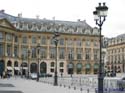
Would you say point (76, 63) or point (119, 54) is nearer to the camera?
point (76, 63)

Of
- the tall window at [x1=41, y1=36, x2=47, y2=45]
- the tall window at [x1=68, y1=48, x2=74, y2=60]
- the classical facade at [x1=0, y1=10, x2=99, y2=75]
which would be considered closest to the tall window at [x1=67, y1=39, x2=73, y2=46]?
the classical facade at [x1=0, y1=10, x2=99, y2=75]

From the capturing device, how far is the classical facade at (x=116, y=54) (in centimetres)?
14573

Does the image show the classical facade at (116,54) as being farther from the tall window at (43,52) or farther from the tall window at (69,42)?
the tall window at (43,52)

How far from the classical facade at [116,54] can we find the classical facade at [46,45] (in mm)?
16090

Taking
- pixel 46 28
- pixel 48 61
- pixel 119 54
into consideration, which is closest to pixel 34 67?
pixel 48 61

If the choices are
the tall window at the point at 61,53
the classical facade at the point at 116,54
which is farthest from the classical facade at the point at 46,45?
the classical facade at the point at 116,54

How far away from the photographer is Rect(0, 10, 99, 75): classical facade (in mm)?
116887

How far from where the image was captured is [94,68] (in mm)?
131750

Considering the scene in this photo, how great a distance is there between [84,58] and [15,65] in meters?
24.5

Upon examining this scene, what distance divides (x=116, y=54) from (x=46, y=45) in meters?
39.3

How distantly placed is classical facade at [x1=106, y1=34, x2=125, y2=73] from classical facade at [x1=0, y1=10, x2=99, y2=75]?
16.1m

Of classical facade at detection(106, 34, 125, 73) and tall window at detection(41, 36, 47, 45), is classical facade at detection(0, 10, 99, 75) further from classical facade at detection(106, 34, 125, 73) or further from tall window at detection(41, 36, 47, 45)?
classical facade at detection(106, 34, 125, 73)

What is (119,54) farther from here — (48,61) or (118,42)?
(48,61)

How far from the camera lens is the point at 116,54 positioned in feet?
512
